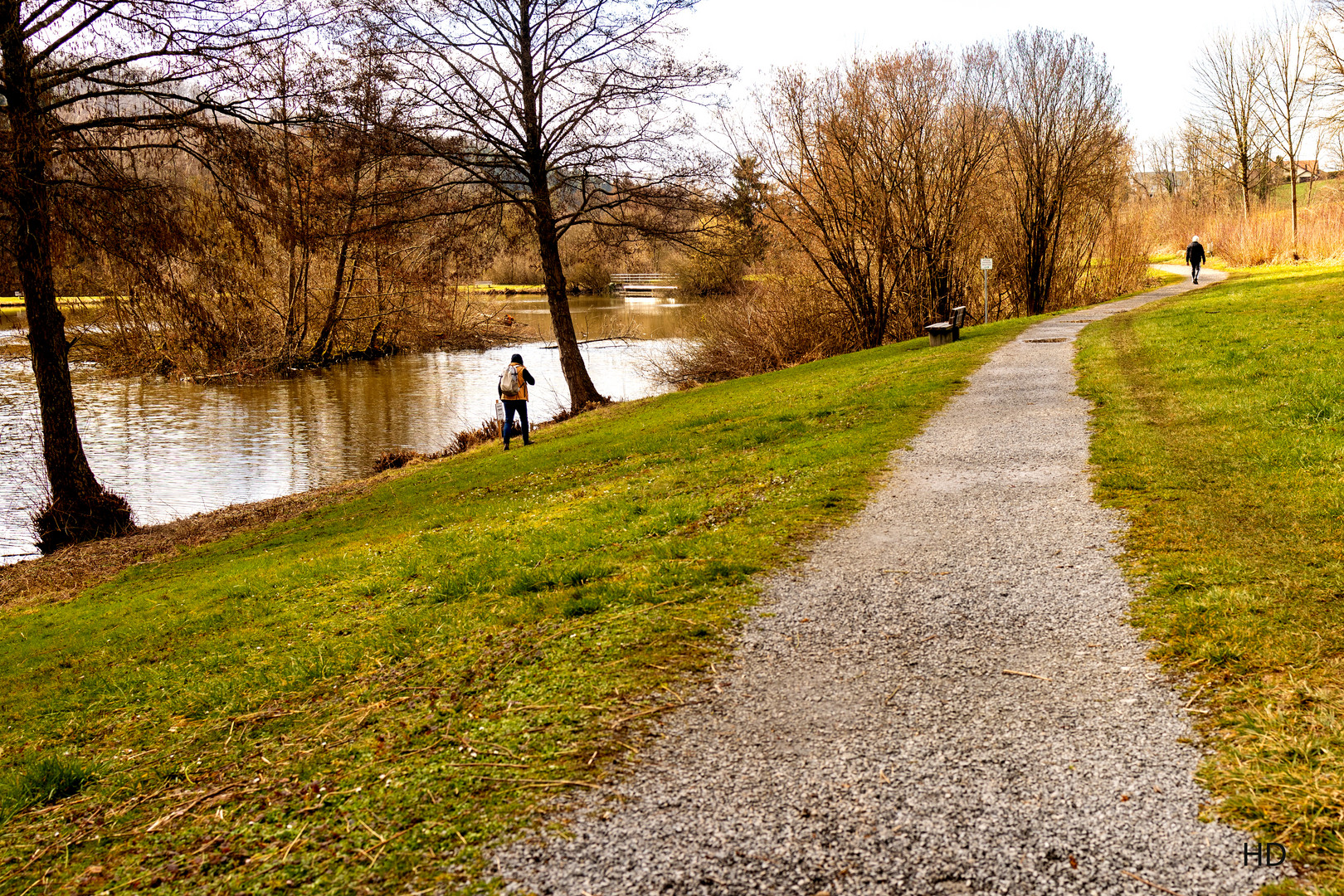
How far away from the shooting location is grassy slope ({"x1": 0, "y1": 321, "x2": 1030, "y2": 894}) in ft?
12.5

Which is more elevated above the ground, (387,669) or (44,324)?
(44,324)

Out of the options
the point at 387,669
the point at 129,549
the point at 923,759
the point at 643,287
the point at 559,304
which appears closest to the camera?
the point at 923,759

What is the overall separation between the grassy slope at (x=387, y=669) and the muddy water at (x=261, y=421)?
714 cm

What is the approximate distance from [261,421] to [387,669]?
22.3 metres

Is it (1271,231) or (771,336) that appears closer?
(771,336)

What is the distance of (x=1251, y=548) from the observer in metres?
6.17

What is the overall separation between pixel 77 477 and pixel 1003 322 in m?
23.1

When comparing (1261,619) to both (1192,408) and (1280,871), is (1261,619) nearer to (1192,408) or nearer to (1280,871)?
(1280,871)

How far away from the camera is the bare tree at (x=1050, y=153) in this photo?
106ft

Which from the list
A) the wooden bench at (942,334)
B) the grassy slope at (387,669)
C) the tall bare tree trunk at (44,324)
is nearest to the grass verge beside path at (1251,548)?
the grassy slope at (387,669)

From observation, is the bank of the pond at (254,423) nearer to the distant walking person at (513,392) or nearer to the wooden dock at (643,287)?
the distant walking person at (513,392)

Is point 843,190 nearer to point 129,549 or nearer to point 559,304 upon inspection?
point 559,304

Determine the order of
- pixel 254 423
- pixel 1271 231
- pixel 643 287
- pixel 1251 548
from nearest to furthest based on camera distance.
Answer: pixel 1251 548 < pixel 254 423 < pixel 1271 231 < pixel 643 287

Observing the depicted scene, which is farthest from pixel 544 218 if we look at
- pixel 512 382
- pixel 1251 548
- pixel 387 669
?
pixel 1251 548
